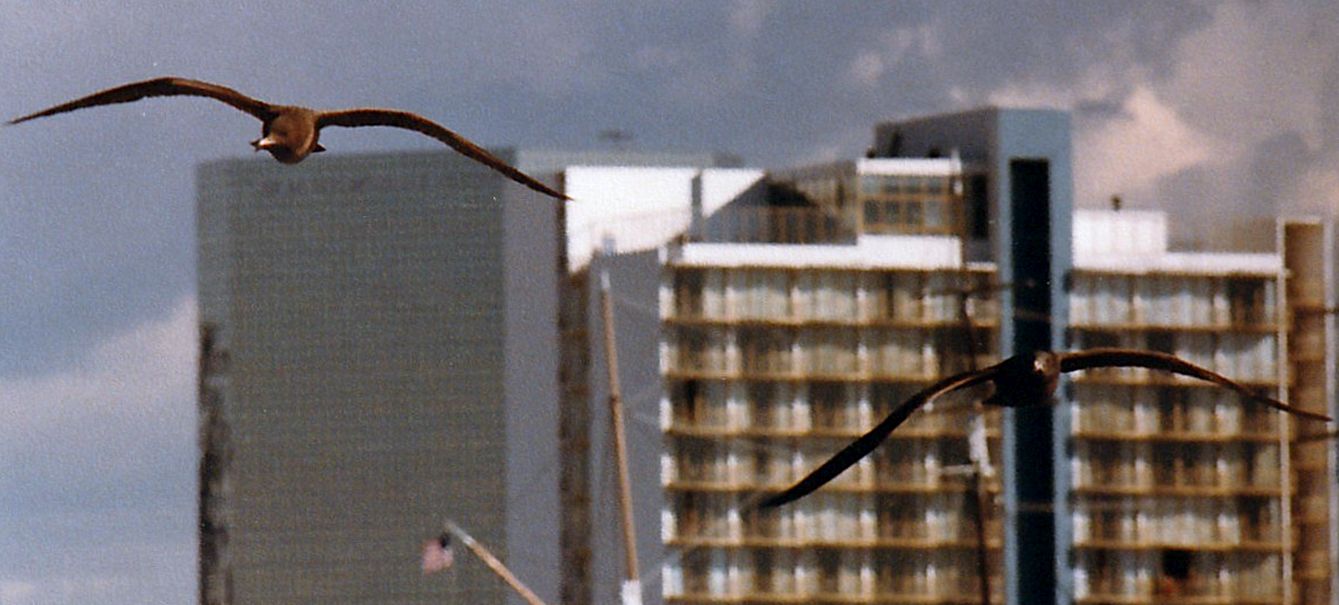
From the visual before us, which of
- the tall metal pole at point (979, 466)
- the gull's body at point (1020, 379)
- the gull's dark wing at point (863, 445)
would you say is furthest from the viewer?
the tall metal pole at point (979, 466)

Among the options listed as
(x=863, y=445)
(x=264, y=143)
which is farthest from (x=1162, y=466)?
(x=264, y=143)

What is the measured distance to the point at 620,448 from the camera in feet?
273

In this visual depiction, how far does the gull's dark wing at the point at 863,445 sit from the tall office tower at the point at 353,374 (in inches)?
5813

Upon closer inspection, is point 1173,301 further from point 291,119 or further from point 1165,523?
point 291,119

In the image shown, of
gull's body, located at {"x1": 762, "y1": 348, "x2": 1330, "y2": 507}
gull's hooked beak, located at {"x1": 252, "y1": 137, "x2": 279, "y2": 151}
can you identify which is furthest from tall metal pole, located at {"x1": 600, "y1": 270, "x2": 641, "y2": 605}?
gull's hooked beak, located at {"x1": 252, "y1": 137, "x2": 279, "y2": 151}

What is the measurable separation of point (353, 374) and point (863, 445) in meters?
169

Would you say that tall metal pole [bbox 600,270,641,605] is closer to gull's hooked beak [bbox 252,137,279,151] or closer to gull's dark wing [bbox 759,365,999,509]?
gull's dark wing [bbox 759,365,999,509]

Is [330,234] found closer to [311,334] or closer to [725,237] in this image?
[311,334]

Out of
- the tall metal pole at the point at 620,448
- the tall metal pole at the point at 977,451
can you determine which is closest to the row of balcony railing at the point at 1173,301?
the tall metal pole at the point at 977,451

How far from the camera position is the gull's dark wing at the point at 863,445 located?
30453 millimetres

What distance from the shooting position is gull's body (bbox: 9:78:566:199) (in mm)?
29922

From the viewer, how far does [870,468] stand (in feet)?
282

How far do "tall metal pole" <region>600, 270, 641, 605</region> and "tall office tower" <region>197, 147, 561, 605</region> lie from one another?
93007mm

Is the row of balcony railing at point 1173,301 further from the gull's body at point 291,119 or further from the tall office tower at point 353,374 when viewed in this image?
the tall office tower at point 353,374
